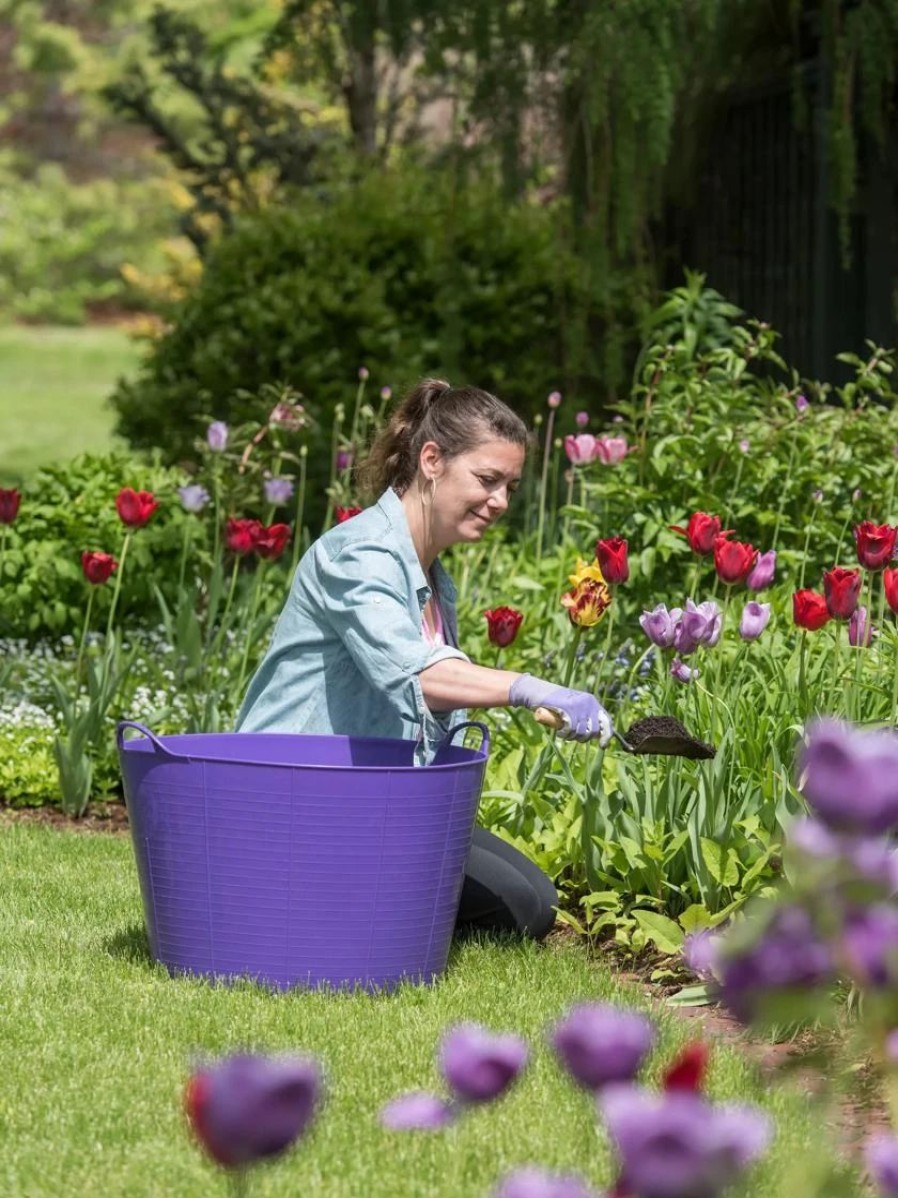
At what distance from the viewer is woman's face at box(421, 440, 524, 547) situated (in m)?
3.23

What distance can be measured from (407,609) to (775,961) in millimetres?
2035

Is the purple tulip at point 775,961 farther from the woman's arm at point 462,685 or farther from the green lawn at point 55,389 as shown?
the green lawn at point 55,389

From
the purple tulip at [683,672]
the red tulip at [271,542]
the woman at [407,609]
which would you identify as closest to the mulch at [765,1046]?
the woman at [407,609]

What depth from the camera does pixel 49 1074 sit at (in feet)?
8.61

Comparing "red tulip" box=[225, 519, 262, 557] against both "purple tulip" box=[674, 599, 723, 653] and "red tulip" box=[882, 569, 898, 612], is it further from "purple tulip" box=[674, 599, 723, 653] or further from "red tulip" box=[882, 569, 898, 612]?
"red tulip" box=[882, 569, 898, 612]

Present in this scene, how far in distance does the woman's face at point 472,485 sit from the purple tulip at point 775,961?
205 cm

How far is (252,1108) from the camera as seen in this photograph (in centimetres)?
108

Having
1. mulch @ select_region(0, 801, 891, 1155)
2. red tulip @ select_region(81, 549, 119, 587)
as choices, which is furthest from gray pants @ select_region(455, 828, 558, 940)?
red tulip @ select_region(81, 549, 119, 587)

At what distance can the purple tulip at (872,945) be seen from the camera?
1171 mm

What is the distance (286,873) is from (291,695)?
422 mm

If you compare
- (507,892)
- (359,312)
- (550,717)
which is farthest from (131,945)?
(359,312)

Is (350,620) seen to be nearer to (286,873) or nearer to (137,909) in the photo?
(286,873)

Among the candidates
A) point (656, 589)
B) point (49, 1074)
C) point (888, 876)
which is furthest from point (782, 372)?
point (888, 876)

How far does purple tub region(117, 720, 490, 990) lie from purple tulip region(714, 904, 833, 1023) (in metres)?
1.70
